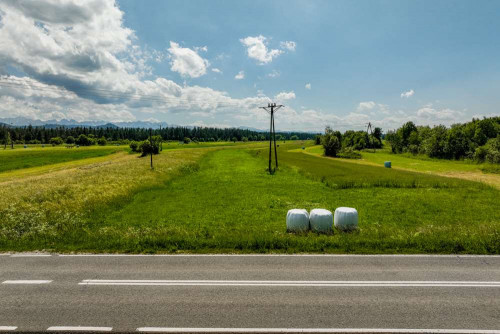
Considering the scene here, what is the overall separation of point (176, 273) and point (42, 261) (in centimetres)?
667

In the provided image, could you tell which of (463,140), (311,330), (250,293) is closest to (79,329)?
(250,293)

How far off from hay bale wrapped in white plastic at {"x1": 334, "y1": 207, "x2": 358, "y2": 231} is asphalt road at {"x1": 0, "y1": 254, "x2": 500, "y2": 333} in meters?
4.22

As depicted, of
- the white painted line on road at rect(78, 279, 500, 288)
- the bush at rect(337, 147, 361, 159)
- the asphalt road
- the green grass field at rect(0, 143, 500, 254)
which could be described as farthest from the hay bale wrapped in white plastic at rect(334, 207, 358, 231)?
the bush at rect(337, 147, 361, 159)

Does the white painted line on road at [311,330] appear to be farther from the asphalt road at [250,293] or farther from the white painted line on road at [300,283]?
the white painted line on road at [300,283]

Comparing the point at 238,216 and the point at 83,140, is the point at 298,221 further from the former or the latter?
the point at 83,140

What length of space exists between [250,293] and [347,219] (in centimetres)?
948

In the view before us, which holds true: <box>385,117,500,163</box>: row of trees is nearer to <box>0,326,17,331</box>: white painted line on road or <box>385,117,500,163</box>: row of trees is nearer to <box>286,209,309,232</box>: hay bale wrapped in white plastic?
<box>286,209,309,232</box>: hay bale wrapped in white plastic

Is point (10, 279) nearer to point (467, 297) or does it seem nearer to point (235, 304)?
point (235, 304)

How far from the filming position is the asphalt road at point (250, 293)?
780 centimetres

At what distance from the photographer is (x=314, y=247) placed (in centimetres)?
1361

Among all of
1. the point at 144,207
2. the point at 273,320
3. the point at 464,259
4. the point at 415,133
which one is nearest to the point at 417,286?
the point at 464,259

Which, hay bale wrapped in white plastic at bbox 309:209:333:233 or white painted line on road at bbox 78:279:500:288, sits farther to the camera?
hay bale wrapped in white plastic at bbox 309:209:333:233

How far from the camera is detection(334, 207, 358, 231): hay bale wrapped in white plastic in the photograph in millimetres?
16500

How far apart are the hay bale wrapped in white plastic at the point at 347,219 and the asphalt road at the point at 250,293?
4.22m
